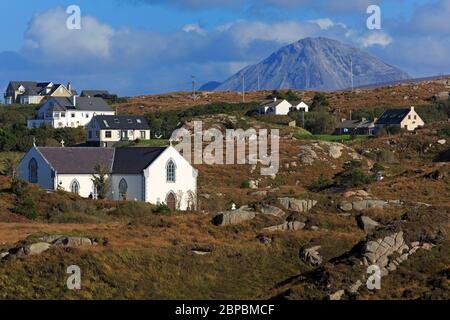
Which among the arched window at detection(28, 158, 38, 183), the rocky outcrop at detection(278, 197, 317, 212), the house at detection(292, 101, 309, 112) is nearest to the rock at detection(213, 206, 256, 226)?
the rocky outcrop at detection(278, 197, 317, 212)

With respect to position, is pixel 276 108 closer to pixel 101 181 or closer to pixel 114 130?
pixel 114 130

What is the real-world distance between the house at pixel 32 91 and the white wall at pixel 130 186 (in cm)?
8299

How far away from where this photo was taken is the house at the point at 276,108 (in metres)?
115

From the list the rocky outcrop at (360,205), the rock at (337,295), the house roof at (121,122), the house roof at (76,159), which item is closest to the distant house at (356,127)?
the house roof at (121,122)

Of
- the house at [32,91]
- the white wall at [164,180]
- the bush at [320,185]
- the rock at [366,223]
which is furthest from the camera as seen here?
the house at [32,91]

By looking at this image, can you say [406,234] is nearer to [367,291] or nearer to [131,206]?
[367,291]

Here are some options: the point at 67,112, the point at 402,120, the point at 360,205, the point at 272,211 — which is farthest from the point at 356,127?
the point at 272,211

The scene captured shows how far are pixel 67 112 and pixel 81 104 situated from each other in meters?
3.80

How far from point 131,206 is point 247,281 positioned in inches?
748

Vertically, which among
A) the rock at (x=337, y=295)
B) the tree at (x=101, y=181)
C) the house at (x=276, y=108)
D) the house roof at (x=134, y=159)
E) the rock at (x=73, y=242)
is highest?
the house at (x=276, y=108)

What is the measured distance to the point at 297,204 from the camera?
44.9 m

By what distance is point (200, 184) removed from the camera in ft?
226

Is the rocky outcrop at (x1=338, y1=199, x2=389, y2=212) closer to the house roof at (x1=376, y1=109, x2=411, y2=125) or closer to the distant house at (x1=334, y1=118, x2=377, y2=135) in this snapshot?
the house roof at (x1=376, y1=109, x2=411, y2=125)

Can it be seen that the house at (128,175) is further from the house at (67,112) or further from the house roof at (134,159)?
the house at (67,112)
